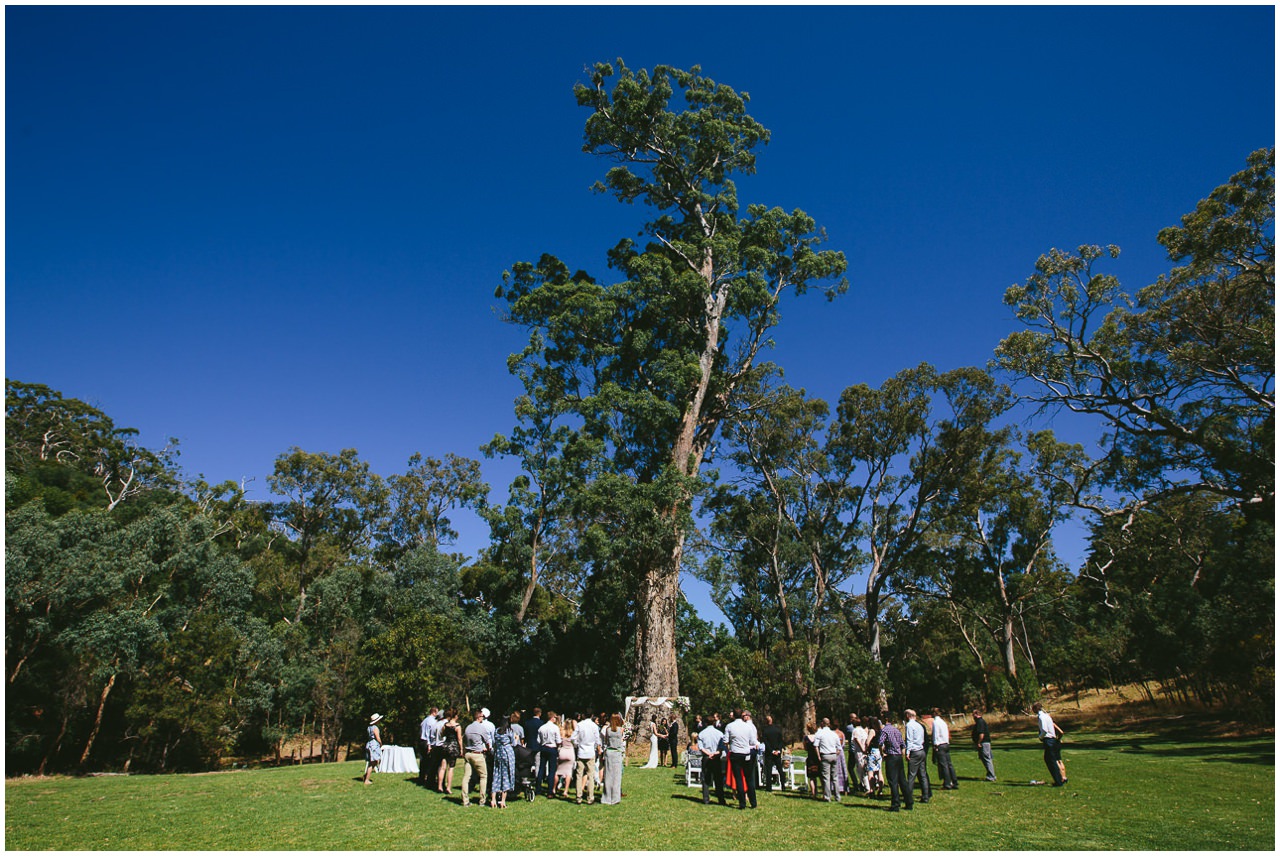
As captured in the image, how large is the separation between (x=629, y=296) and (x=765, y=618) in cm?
2025

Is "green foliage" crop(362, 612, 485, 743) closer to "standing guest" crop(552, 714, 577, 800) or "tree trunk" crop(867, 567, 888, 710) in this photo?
"standing guest" crop(552, 714, 577, 800)

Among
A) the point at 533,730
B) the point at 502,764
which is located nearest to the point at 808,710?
the point at 533,730

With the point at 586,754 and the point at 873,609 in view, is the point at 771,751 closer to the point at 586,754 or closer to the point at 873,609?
the point at 586,754

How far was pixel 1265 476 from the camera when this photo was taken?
1958 cm

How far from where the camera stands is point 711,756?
1057 centimetres

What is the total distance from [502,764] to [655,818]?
2.60 meters

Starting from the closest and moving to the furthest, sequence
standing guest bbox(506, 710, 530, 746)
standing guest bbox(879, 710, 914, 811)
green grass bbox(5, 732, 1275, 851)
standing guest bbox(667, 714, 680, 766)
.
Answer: green grass bbox(5, 732, 1275, 851)
standing guest bbox(879, 710, 914, 811)
standing guest bbox(506, 710, 530, 746)
standing guest bbox(667, 714, 680, 766)

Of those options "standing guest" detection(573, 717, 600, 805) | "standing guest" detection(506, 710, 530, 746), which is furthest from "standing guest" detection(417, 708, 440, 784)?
"standing guest" detection(573, 717, 600, 805)

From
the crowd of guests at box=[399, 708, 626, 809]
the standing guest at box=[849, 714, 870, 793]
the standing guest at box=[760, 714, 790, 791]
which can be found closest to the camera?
the crowd of guests at box=[399, 708, 626, 809]

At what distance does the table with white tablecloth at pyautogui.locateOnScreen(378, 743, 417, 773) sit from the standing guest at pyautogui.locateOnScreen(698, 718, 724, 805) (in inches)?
317

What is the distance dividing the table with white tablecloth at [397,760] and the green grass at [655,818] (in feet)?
6.45

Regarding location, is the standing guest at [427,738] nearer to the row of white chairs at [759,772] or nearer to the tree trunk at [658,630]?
the row of white chairs at [759,772]

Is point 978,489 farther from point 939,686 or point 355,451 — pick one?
point 355,451

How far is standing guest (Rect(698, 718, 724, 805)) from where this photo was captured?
10.4 metres
